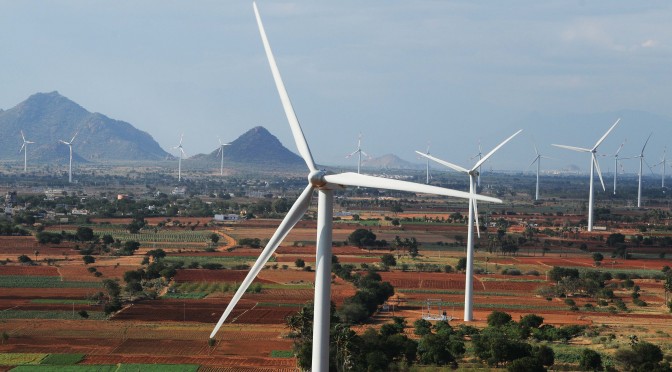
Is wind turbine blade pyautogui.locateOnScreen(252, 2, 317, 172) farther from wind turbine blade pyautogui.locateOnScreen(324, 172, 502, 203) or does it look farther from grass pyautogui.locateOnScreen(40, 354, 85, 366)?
grass pyautogui.locateOnScreen(40, 354, 85, 366)

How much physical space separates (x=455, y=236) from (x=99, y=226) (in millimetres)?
47102

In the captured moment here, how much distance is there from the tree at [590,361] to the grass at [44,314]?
97.8ft

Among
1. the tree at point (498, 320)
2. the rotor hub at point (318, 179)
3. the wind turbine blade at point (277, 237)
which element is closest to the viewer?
the rotor hub at point (318, 179)

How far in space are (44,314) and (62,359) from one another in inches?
561

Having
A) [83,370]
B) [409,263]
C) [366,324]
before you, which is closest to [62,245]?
[409,263]

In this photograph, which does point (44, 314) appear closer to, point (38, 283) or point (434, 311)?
point (38, 283)

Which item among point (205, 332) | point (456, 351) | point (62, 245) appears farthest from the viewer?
point (62, 245)

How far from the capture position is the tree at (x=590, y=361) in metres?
44.6

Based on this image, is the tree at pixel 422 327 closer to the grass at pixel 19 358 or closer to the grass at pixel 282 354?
the grass at pixel 282 354

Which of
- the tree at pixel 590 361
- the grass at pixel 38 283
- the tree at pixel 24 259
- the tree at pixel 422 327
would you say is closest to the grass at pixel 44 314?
the grass at pixel 38 283

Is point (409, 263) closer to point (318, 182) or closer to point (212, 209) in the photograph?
point (318, 182)

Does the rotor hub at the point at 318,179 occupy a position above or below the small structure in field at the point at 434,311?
above

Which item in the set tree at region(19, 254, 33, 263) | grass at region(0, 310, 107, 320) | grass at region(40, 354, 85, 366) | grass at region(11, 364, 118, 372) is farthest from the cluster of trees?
tree at region(19, 254, 33, 263)

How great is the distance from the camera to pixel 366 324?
58156mm
